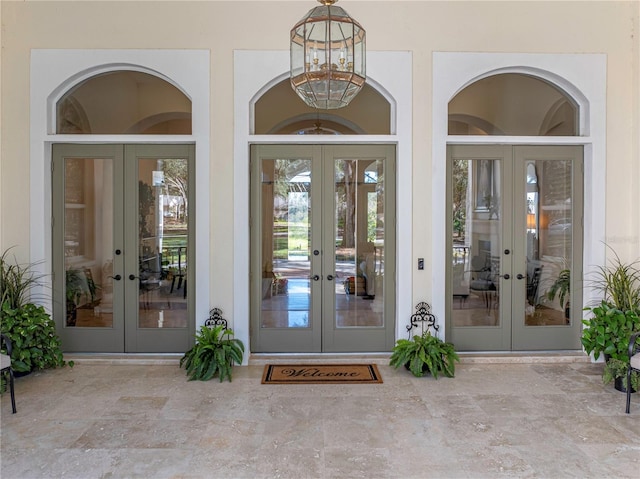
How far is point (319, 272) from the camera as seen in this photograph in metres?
4.92

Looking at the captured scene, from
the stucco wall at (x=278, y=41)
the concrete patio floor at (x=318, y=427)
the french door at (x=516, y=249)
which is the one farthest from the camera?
the french door at (x=516, y=249)

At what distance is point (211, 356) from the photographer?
4410 mm

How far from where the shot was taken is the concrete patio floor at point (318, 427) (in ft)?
9.25

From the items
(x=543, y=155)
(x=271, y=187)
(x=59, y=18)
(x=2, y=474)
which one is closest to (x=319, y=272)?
(x=271, y=187)

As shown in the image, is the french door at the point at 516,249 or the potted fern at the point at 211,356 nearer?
the potted fern at the point at 211,356

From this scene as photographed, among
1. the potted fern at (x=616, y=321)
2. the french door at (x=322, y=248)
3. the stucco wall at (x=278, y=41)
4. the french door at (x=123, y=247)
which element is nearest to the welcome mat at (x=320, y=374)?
the french door at (x=322, y=248)

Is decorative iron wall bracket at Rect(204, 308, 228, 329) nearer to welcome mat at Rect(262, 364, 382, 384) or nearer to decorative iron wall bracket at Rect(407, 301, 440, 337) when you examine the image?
welcome mat at Rect(262, 364, 382, 384)

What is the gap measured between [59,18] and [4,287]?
2.76 metres

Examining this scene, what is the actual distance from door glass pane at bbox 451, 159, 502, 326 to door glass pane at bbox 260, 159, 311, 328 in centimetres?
160

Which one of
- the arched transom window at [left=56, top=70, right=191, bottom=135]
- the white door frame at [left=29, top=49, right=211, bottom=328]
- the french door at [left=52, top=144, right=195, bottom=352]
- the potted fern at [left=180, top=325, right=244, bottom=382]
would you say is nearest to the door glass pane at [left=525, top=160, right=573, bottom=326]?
the potted fern at [left=180, top=325, right=244, bottom=382]

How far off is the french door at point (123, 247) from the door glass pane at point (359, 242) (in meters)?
1.59

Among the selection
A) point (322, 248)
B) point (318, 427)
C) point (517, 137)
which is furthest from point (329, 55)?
point (517, 137)

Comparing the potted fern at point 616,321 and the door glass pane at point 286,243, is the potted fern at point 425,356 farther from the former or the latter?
the potted fern at point 616,321

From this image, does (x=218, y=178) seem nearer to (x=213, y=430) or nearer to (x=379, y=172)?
(x=379, y=172)
